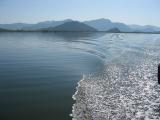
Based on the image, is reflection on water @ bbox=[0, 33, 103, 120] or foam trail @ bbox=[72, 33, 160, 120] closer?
foam trail @ bbox=[72, 33, 160, 120]

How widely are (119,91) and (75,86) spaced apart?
13.9 ft

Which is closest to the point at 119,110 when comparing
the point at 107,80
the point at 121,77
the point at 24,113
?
the point at 24,113

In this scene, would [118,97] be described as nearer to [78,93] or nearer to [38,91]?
[78,93]

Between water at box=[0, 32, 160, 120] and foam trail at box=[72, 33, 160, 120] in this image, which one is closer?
foam trail at box=[72, 33, 160, 120]

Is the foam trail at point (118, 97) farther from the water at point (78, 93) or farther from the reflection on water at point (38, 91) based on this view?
the reflection on water at point (38, 91)

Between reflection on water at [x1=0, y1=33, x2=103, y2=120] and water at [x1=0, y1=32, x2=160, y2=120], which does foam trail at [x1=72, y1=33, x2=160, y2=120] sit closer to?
water at [x1=0, y1=32, x2=160, y2=120]

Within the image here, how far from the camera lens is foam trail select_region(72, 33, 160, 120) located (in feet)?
51.0

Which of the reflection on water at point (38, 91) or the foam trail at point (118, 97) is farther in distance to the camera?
the reflection on water at point (38, 91)

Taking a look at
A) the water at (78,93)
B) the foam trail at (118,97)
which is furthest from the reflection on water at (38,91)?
the foam trail at (118,97)

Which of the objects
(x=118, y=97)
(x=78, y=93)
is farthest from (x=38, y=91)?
(x=118, y=97)

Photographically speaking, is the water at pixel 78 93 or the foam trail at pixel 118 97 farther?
the water at pixel 78 93

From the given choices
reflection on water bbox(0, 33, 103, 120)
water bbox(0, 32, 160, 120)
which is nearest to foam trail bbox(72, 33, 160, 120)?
water bbox(0, 32, 160, 120)

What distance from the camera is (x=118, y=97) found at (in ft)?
62.6

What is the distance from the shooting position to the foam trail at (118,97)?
1555 centimetres
